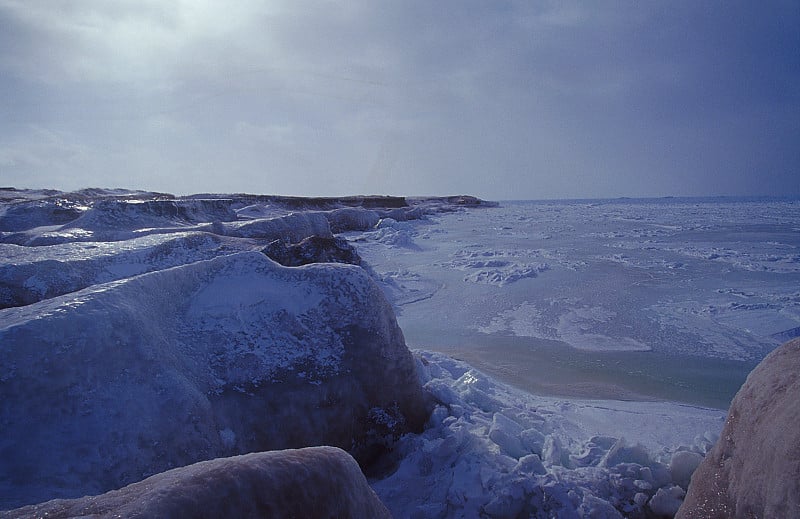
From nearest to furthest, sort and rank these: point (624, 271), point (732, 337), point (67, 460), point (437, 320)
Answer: point (67, 460)
point (732, 337)
point (437, 320)
point (624, 271)

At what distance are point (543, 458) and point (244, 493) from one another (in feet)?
6.18

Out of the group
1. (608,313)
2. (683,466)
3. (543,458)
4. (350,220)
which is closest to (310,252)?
(543,458)

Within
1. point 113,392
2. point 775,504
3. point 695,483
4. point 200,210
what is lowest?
point 695,483

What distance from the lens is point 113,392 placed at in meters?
1.89

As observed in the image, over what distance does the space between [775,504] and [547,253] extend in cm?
981

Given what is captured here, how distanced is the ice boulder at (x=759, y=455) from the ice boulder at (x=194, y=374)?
61.8 inches

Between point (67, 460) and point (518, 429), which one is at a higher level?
point (67, 460)

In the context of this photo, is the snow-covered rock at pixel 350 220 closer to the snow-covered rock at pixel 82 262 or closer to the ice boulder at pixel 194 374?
the snow-covered rock at pixel 82 262

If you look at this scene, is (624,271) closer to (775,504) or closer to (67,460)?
(775,504)

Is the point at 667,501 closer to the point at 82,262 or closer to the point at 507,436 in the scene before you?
the point at 507,436

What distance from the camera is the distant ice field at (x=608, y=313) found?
12.8 feet

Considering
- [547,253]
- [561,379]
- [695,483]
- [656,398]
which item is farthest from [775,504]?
[547,253]

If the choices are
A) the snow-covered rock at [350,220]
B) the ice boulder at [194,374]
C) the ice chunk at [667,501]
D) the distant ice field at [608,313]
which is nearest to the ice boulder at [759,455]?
the ice chunk at [667,501]

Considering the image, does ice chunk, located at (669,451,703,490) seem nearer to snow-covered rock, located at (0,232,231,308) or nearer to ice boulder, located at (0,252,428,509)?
ice boulder, located at (0,252,428,509)
